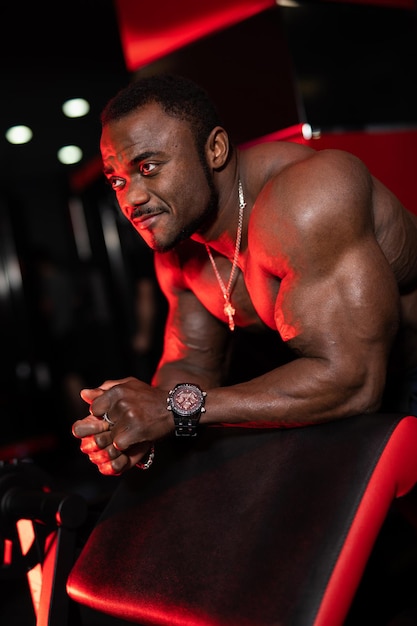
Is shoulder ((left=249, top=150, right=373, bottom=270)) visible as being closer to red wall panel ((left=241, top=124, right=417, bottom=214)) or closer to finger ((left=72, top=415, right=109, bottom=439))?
finger ((left=72, top=415, right=109, bottom=439))

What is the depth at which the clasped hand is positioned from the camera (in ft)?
4.71

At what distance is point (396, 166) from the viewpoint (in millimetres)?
2697

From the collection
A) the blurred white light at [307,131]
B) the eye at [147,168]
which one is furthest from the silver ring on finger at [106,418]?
the blurred white light at [307,131]

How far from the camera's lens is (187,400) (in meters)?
1.46

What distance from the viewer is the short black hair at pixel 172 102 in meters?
1.64

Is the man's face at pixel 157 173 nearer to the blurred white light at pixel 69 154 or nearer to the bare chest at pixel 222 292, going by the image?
the bare chest at pixel 222 292

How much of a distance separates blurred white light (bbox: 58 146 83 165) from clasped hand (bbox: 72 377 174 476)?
5427 millimetres

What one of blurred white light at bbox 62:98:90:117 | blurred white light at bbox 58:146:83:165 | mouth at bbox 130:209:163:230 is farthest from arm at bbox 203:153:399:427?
blurred white light at bbox 58:146:83:165

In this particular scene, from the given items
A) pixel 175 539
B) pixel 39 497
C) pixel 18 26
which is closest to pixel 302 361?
pixel 175 539

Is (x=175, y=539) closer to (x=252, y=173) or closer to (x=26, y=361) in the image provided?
(x=252, y=173)

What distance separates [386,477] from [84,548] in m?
0.73

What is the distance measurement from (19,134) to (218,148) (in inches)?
191

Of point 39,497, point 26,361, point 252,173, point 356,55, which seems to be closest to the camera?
point 39,497

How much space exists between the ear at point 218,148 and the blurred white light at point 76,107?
4.49m
